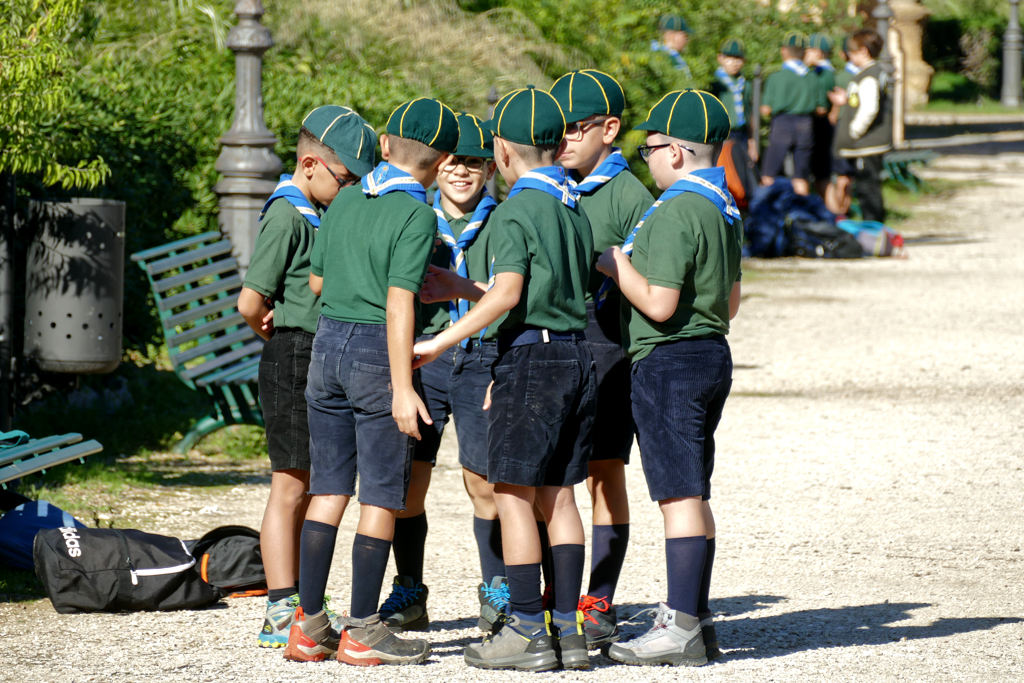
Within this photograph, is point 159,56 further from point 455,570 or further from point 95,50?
point 455,570

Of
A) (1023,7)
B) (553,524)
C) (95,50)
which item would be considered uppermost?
(1023,7)

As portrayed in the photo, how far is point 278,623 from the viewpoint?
168 inches

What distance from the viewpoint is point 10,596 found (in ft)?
15.3

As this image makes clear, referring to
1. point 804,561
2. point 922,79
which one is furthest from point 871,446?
point 922,79

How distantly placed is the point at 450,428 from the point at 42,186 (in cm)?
255

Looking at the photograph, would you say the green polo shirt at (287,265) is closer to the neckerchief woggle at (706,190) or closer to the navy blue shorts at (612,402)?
the navy blue shorts at (612,402)

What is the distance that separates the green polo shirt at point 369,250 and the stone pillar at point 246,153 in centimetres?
332

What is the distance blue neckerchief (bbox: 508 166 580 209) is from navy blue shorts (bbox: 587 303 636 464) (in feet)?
1.64

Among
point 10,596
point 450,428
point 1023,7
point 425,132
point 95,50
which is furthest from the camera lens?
point 1023,7

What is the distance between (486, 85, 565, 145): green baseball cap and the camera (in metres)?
3.93

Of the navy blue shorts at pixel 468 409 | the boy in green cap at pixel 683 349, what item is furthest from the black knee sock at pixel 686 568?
the navy blue shorts at pixel 468 409

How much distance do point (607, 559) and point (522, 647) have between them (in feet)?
1.73

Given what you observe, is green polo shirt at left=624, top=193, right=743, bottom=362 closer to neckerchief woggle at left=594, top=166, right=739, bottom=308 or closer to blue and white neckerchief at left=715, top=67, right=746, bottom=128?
neckerchief woggle at left=594, top=166, right=739, bottom=308

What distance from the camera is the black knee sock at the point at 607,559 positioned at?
14.3 ft
